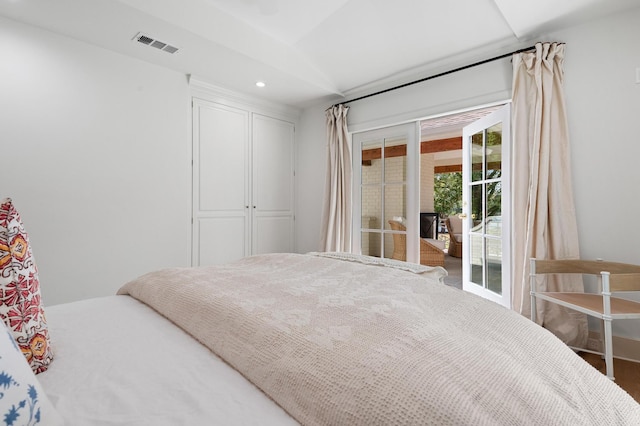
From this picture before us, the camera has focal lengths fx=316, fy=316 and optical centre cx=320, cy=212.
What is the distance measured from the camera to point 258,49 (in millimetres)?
2830

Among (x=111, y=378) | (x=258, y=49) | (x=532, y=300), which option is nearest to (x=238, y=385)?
(x=111, y=378)

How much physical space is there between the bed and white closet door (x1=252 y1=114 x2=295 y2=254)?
9.01ft

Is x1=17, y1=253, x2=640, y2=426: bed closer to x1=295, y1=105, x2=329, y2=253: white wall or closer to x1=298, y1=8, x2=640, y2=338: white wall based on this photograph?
x1=298, y1=8, x2=640, y2=338: white wall

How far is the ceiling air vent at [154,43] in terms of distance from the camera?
8.10 ft

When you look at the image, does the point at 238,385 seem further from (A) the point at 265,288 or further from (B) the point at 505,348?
(B) the point at 505,348

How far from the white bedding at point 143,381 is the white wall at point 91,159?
1.77 m

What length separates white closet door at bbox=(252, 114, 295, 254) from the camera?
389 cm

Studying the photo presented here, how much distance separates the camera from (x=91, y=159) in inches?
102

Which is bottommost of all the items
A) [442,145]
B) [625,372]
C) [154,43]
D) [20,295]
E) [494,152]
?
[625,372]

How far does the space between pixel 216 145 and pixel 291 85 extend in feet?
3.46

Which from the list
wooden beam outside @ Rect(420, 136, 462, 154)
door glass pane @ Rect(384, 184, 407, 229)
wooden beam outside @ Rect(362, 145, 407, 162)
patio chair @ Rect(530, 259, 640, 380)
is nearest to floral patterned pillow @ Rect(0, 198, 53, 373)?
patio chair @ Rect(530, 259, 640, 380)

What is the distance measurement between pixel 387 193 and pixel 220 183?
1.88 m

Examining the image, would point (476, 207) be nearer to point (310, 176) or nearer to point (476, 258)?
point (476, 258)

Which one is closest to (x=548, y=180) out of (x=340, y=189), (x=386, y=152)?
(x=386, y=152)
